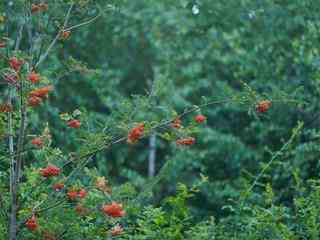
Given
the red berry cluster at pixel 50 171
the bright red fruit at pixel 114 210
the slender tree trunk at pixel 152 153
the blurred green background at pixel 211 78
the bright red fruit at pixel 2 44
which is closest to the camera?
the bright red fruit at pixel 114 210

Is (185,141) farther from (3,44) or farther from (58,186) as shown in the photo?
(3,44)

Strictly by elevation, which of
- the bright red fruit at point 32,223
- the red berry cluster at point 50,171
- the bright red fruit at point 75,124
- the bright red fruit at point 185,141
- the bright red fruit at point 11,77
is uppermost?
the bright red fruit at point 11,77

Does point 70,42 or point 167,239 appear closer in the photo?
point 167,239

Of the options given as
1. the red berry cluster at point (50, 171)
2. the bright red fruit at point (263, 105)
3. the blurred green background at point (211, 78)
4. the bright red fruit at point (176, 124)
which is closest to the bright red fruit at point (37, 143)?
the red berry cluster at point (50, 171)

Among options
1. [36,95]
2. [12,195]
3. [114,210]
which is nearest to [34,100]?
[36,95]

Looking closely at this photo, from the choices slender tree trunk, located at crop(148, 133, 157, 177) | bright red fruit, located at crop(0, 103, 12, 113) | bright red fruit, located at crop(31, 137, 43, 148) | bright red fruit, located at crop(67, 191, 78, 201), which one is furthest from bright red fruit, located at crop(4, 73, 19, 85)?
slender tree trunk, located at crop(148, 133, 157, 177)

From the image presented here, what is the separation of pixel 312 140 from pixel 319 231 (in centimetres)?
233

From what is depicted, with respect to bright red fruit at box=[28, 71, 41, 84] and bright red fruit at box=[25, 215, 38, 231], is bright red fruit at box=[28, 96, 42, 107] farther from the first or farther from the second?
bright red fruit at box=[25, 215, 38, 231]

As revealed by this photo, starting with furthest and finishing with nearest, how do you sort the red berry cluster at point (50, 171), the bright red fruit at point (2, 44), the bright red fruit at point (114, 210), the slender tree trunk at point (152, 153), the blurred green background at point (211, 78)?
1. the slender tree trunk at point (152, 153)
2. the blurred green background at point (211, 78)
3. the bright red fruit at point (2, 44)
4. the red berry cluster at point (50, 171)
5. the bright red fruit at point (114, 210)

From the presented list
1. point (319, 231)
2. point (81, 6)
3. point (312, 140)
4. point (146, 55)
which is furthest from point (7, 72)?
point (146, 55)

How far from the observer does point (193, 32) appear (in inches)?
307

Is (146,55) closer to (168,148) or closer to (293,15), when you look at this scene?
(168,148)

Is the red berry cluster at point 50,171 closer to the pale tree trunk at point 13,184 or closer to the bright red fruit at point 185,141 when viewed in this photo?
the pale tree trunk at point 13,184

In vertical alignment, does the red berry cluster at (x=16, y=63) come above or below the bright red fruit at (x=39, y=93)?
above
